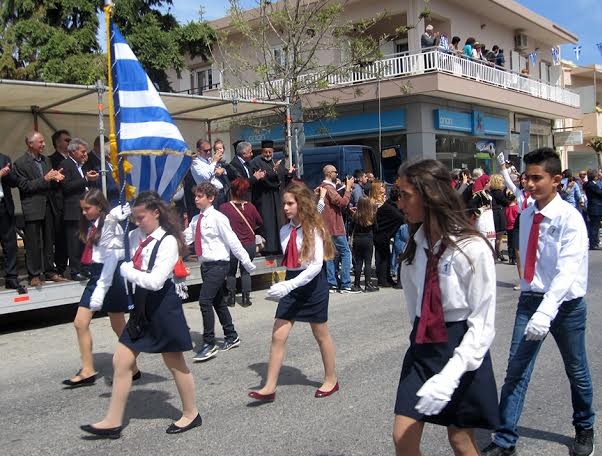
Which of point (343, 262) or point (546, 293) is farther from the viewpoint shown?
point (343, 262)

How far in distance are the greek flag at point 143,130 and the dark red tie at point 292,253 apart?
4.73 feet

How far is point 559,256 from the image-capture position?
12.8 feet

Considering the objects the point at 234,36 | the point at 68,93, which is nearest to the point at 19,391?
the point at 68,93

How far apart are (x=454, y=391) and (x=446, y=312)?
0.35 meters

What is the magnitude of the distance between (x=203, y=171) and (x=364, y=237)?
9.81 ft

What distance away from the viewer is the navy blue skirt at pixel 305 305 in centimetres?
535

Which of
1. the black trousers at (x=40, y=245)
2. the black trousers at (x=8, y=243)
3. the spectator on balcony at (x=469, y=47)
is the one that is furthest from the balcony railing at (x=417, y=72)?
the black trousers at (x=8, y=243)

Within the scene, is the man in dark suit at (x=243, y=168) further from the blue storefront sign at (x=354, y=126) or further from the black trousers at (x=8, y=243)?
the blue storefront sign at (x=354, y=126)

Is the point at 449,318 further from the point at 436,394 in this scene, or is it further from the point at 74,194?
the point at 74,194

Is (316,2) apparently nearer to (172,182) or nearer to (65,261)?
(65,261)

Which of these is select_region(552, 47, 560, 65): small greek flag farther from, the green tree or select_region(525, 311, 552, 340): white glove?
select_region(525, 311, 552, 340): white glove

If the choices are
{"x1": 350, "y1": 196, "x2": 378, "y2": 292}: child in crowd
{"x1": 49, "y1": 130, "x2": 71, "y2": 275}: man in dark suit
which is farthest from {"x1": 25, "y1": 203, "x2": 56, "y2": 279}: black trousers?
{"x1": 350, "y1": 196, "x2": 378, "y2": 292}: child in crowd

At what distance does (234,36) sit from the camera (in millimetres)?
25641

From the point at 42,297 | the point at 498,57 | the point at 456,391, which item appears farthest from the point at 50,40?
the point at 456,391
